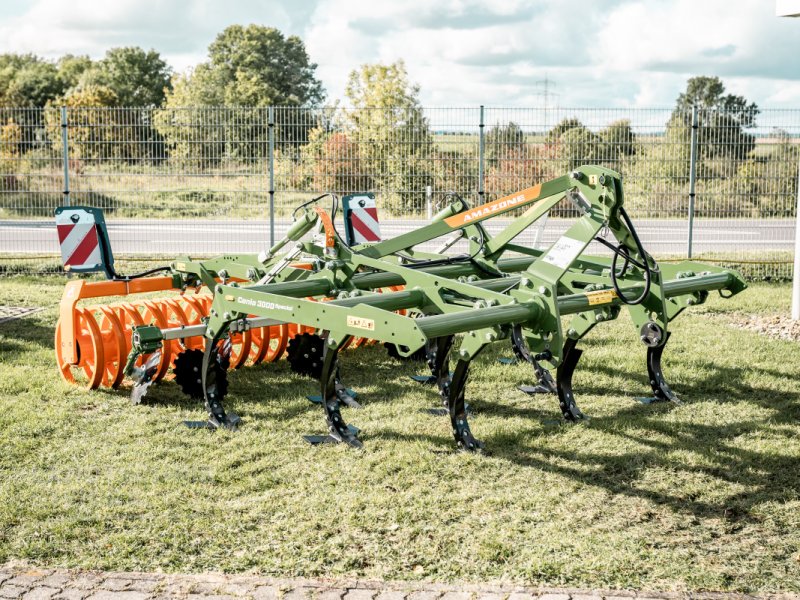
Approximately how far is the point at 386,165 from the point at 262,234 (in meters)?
2.13

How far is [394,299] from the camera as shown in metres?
6.16

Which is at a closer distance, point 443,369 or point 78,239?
point 443,369

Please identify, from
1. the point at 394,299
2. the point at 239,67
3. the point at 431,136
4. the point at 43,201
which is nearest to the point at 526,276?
the point at 394,299

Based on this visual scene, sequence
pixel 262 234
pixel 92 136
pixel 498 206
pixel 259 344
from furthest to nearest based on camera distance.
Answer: pixel 262 234, pixel 92 136, pixel 259 344, pixel 498 206

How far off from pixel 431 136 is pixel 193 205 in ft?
11.5

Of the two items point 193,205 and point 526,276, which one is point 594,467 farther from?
point 193,205

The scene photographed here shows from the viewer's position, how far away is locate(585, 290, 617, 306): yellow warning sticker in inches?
234

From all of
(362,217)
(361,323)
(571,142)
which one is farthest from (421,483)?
(571,142)

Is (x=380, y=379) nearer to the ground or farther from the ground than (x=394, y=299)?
nearer to the ground

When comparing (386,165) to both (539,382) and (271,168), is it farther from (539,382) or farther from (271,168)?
(539,382)

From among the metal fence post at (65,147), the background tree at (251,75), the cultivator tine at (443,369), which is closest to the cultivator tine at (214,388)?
the cultivator tine at (443,369)

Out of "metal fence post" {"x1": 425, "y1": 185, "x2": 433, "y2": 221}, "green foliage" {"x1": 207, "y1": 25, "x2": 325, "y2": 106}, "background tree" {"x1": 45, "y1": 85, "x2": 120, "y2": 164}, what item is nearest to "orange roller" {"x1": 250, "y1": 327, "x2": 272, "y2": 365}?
"metal fence post" {"x1": 425, "y1": 185, "x2": 433, "y2": 221}

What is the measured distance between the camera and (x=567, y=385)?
21.3 feet

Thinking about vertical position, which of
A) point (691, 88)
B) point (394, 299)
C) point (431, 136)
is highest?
point (691, 88)
